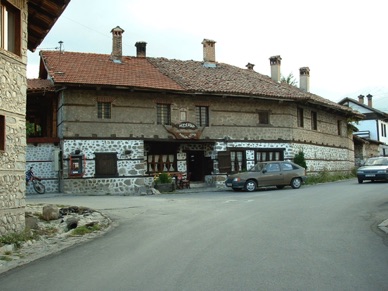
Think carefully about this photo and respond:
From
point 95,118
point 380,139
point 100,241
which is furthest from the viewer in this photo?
point 380,139

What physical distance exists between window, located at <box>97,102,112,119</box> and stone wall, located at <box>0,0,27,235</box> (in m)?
13.6

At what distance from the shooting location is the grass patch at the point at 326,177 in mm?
28628

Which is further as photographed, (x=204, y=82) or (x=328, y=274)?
(x=204, y=82)

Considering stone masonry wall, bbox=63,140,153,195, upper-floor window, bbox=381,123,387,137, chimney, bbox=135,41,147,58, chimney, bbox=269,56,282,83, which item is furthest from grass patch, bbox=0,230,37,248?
upper-floor window, bbox=381,123,387,137

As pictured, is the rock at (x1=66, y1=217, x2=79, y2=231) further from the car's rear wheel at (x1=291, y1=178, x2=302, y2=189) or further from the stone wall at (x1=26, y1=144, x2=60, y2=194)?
the car's rear wheel at (x1=291, y1=178, x2=302, y2=189)

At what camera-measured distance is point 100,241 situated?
9.55 meters

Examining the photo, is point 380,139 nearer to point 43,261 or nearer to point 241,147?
point 241,147

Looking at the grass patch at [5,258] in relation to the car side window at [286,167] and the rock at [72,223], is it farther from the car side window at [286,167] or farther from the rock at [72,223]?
the car side window at [286,167]

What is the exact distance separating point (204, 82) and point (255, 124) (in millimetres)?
4095

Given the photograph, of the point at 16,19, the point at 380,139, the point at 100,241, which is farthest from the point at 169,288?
the point at 380,139

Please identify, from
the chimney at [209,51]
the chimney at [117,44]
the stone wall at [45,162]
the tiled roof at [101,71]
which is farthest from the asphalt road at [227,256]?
the chimney at [209,51]

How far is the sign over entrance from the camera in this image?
2589cm

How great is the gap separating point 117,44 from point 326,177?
53.0 feet

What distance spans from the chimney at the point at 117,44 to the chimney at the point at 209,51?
20.4 ft
